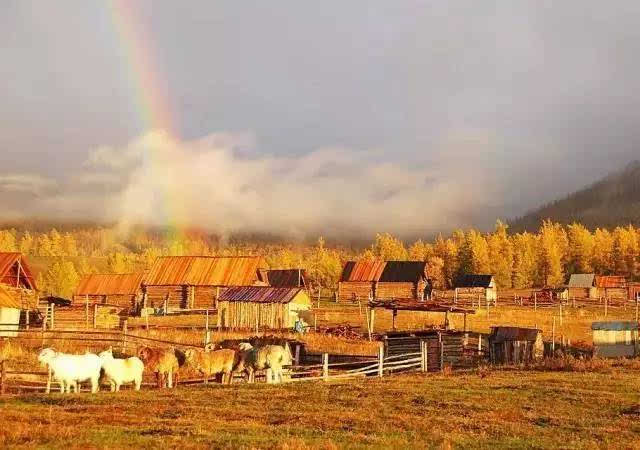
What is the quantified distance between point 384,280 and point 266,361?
6523cm

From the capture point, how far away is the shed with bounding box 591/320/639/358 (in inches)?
1534

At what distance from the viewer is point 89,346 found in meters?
35.2

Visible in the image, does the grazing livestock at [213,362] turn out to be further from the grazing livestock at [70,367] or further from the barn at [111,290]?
the barn at [111,290]

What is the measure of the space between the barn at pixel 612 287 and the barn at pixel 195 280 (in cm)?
5914

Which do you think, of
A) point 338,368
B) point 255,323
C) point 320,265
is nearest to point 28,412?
point 338,368

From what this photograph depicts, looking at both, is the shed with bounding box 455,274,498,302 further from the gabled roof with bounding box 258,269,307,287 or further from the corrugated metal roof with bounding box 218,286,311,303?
the corrugated metal roof with bounding box 218,286,311,303

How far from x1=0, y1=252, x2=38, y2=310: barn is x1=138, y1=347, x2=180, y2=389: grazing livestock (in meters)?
34.2

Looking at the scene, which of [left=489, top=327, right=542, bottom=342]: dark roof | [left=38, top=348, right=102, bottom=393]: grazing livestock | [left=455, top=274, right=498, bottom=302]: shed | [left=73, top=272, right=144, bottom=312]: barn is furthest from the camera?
[left=455, top=274, right=498, bottom=302]: shed

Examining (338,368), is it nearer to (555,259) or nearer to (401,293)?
(401,293)

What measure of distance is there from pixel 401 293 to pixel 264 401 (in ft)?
231

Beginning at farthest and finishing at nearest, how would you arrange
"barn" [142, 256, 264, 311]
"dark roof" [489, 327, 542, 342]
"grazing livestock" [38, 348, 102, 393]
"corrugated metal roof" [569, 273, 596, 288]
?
"corrugated metal roof" [569, 273, 596, 288] → "barn" [142, 256, 264, 311] → "dark roof" [489, 327, 542, 342] → "grazing livestock" [38, 348, 102, 393]

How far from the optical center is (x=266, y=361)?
25.4 meters

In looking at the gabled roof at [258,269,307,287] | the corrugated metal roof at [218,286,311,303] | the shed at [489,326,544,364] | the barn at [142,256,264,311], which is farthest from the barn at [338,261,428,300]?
the shed at [489,326,544,364]

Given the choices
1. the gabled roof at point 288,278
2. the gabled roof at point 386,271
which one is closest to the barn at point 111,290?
the gabled roof at point 288,278
